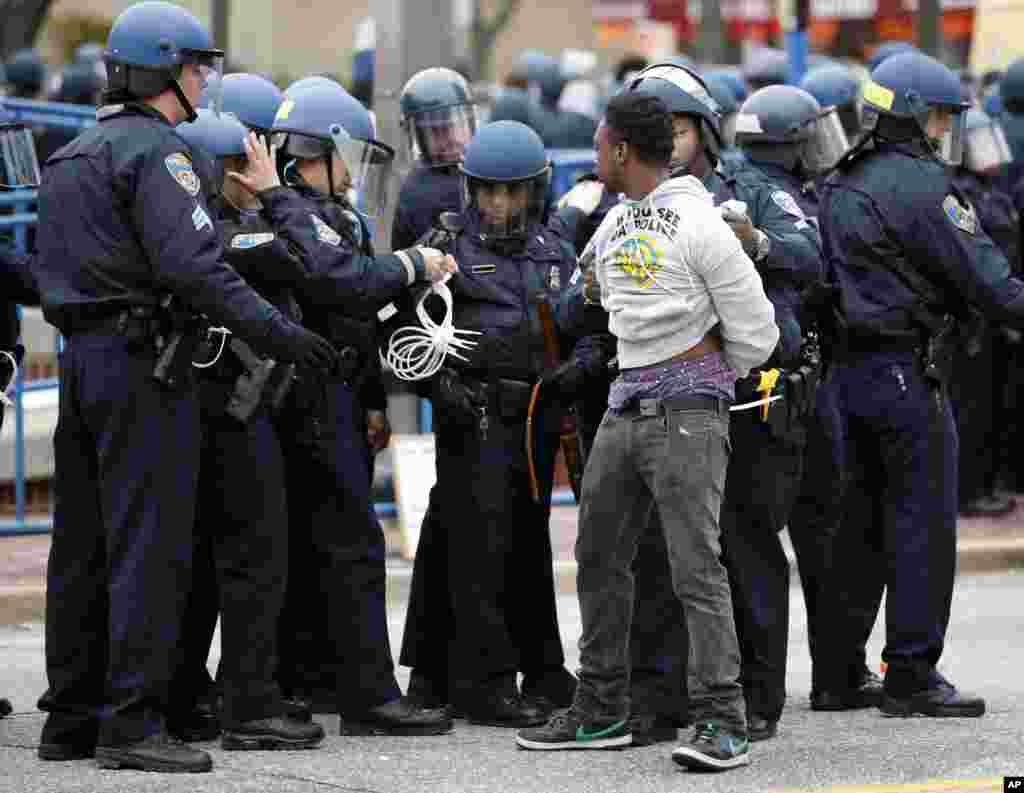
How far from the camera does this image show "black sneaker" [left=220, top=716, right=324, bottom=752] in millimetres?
6820

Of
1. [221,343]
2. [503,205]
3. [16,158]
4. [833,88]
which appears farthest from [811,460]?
[833,88]

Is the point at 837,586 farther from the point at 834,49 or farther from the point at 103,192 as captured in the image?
the point at 834,49

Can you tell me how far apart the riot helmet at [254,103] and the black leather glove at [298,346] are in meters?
1.23

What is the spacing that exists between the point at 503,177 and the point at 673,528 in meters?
1.47

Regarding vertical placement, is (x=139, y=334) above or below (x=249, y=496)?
above

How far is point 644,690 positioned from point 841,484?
1.11m

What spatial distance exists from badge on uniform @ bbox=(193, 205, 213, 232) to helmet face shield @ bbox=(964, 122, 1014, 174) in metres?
5.77

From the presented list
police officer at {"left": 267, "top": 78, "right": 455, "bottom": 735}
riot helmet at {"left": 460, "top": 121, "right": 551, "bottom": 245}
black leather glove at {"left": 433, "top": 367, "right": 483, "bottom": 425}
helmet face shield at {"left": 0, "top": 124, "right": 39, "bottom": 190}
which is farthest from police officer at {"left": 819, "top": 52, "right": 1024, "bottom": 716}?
helmet face shield at {"left": 0, "top": 124, "right": 39, "bottom": 190}

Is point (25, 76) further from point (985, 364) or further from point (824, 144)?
point (824, 144)

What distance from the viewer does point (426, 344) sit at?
7.27 m

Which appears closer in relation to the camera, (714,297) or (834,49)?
(714,297)

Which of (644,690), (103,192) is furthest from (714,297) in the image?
(103,192)

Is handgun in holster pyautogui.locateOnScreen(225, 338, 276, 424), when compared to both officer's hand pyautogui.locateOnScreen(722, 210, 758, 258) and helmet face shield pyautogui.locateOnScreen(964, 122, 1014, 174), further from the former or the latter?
helmet face shield pyautogui.locateOnScreen(964, 122, 1014, 174)

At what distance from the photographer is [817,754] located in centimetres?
681
